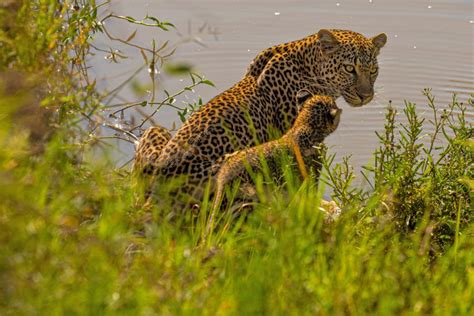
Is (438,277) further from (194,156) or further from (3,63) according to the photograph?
(194,156)

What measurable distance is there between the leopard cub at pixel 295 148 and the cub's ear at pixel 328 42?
91 cm

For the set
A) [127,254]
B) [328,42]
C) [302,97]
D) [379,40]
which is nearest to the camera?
[127,254]

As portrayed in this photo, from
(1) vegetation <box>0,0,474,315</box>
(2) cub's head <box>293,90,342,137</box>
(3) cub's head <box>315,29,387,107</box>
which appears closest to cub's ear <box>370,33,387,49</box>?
(3) cub's head <box>315,29,387,107</box>

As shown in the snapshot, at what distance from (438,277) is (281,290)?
29.3 inches

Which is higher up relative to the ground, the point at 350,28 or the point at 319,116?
the point at 319,116

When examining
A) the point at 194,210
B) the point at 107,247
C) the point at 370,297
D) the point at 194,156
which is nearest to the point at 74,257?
the point at 107,247

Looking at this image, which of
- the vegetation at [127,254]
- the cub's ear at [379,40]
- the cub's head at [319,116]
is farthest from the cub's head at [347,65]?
the vegetation at [127,254]

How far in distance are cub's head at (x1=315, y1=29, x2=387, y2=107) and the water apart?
199 cm

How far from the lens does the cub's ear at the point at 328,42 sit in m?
9.77

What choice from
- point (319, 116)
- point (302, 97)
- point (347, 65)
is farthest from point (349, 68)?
point (319, 116)

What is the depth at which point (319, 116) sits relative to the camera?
830 cm

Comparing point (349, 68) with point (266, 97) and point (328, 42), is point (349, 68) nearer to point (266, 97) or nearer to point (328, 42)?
point (328, 42)

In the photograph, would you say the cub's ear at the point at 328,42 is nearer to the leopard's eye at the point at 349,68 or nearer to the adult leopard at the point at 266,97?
the adult leopard at the point at 266,97

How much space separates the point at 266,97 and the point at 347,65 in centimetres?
98
